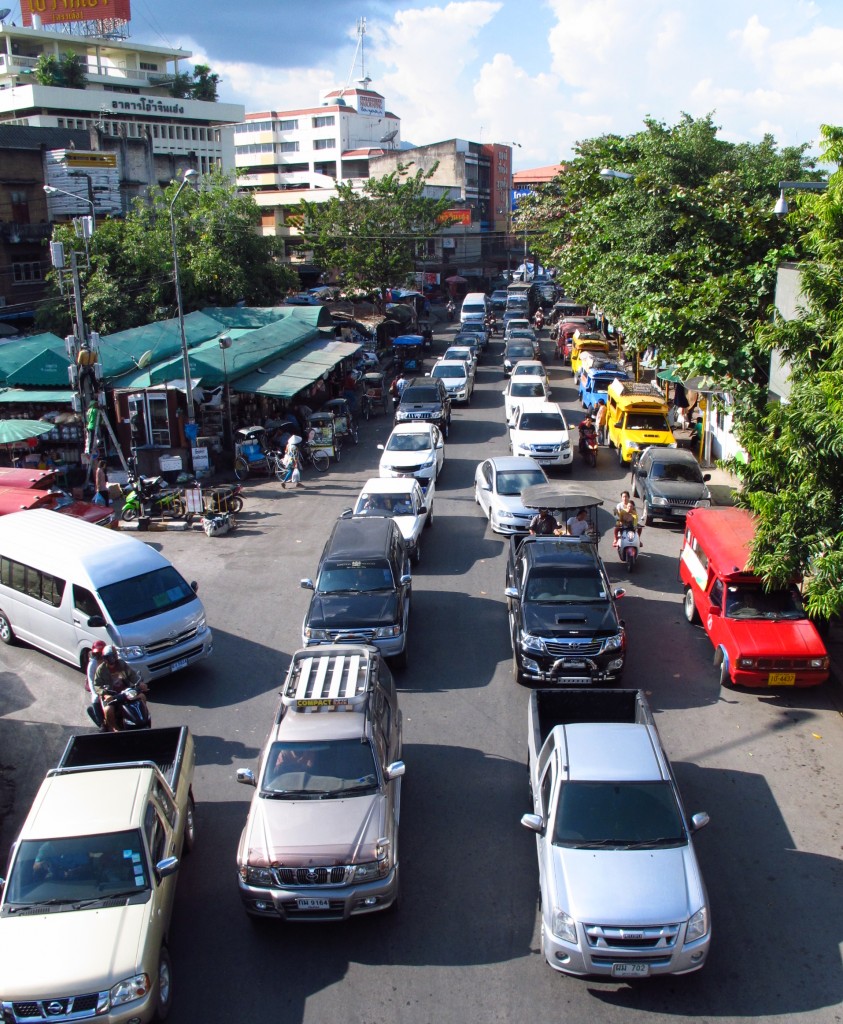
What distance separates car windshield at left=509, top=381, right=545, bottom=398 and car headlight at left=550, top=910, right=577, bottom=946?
24.2 meters

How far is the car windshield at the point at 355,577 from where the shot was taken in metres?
13.8

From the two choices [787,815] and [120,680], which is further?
[120,680]

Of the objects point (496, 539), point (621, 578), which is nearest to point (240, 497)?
point (496, 539)

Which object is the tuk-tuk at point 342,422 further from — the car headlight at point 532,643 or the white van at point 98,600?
the car headlight at point 532,643

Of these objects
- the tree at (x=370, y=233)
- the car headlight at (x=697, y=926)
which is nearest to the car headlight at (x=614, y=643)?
the car headlight at (x=697, y=926)

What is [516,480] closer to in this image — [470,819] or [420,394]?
[420,394]

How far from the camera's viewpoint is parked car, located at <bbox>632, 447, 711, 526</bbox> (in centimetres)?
2003

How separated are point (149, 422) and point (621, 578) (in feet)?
47.8

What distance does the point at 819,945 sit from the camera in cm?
809

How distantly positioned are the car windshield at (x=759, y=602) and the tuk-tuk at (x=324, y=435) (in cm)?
1544

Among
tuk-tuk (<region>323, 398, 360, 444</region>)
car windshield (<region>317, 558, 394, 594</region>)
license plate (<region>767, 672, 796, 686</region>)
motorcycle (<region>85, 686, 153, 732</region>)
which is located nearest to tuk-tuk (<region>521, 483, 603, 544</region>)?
car windshield (<region>317, 558, 394, 594</region>)

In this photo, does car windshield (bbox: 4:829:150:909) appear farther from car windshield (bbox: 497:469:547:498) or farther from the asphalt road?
car windshield (bbox: 497:469:547:498)

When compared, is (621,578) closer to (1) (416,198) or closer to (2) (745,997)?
(2) (745,997)

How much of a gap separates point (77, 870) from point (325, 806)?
2206 mm
